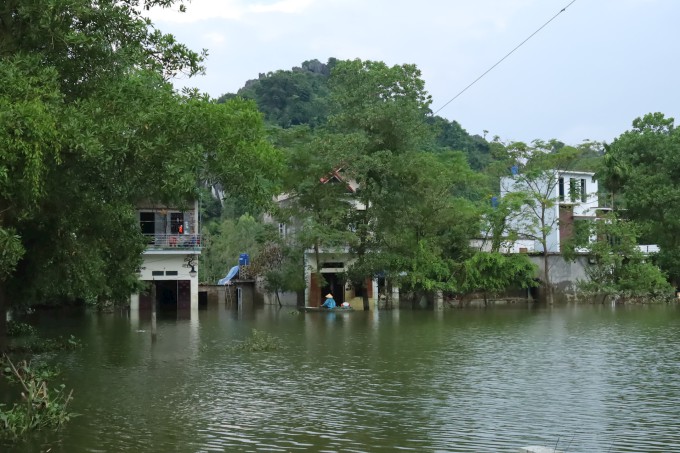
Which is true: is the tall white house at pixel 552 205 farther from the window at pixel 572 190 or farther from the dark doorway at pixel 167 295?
the dark doorway at pixel 167 295

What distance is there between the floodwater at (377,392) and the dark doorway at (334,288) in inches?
756

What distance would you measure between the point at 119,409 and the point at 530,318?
28124mm

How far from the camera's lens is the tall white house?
5288 cm

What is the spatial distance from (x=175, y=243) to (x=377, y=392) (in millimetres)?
29983

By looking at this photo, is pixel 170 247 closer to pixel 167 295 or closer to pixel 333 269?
pixel 333 269

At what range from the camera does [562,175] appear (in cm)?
5750

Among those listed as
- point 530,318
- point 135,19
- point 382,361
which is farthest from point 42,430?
point 530,318

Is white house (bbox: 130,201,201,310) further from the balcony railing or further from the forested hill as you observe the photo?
the forested hill

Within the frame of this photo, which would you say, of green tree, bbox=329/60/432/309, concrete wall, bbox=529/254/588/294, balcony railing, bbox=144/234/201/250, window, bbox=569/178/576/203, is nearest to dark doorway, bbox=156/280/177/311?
balcony railing, bbox=144/234/201/250

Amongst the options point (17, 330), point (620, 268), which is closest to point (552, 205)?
point (620, 268)

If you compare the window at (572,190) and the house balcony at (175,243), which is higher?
the window at (572,190)

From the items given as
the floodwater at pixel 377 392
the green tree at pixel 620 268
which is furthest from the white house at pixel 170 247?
the green tree at pixel 620 268

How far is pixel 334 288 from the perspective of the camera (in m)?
52.0

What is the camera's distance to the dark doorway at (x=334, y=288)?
51.0 metres
